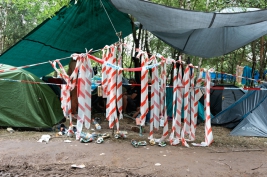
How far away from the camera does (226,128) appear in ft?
25.7

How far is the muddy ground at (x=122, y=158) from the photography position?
11.9 ft

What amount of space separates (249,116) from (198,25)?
11.7ft

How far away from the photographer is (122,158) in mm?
4137

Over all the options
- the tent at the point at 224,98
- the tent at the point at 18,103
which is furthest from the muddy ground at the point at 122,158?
the tent at the point at 224,98

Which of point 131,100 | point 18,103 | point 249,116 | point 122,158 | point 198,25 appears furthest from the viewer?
point 131,100

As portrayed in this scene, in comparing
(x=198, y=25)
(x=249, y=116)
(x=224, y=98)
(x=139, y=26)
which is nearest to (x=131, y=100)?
(x=139, y=26)

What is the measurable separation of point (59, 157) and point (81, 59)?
1900 mm

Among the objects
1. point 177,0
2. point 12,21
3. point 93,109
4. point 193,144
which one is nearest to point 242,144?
point 193,144

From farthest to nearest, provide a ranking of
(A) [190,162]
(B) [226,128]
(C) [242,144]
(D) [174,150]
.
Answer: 1. (B) [226,128]
2. (C) [242,144]
3. (D) [174,150]
4. (A) [190,162]

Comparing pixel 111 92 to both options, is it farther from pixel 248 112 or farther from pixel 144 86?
pixel 248 112

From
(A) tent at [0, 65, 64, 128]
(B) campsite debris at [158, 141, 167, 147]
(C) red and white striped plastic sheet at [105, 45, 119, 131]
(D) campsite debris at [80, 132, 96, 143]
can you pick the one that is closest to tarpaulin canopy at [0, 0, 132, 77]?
(A) tent at [0, 65, 64, 128]

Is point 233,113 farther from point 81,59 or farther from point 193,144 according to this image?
point 81,59

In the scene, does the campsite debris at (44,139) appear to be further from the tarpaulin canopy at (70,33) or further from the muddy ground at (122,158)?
the tarpaulin canopy at (70,33)

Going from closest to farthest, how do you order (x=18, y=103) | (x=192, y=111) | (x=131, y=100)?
(x=192, y=111)
(x=18, y=103)
(x=131, y=100)
